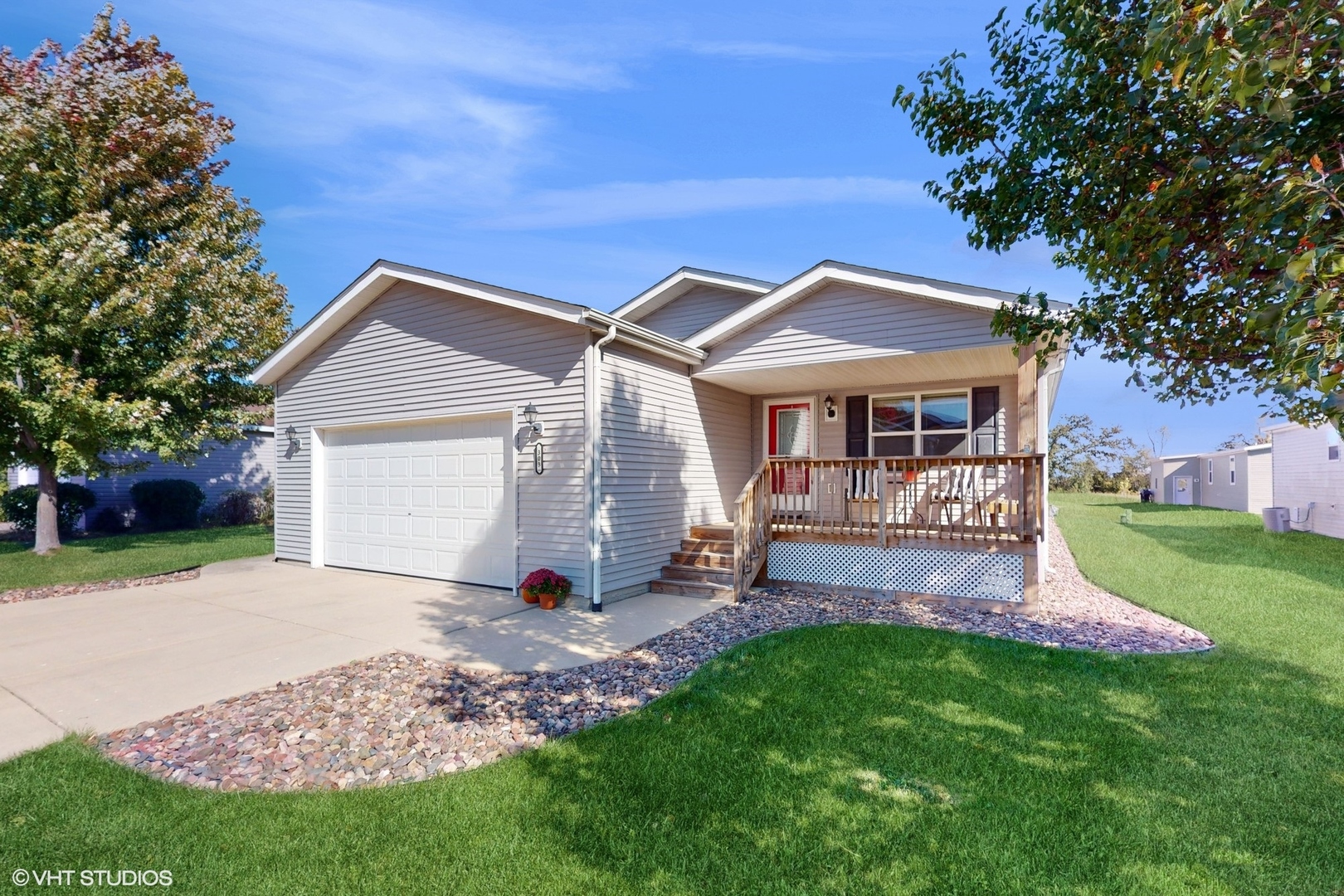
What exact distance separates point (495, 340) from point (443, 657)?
440 cm

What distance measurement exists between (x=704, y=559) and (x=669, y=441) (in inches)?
70.3

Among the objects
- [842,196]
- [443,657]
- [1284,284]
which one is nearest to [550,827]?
[443,657]

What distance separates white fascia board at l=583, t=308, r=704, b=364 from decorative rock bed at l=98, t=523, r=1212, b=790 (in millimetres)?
3678

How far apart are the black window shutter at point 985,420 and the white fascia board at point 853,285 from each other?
2.60 m

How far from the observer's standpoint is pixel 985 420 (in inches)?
367

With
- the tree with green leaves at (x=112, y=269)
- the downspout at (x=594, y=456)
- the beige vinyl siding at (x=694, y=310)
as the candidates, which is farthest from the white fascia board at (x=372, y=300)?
the beige vinyl siding at (x=694, y=310)

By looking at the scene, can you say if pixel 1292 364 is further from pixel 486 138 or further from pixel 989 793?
pixel 486 138

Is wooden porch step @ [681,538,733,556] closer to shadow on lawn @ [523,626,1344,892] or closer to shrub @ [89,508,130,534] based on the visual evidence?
shadow on lawn @ [523,626,1344,892]

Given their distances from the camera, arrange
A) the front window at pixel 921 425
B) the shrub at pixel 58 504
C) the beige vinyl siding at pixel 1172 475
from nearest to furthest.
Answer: the front window at pixel 921 425 → the shrub at pixel 58 504 → the beige vinyl siding at pixel 1172 475

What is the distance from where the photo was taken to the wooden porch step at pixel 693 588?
26.5 ft

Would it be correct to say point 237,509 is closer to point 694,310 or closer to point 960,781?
point 694,310

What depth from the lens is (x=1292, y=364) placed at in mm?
2182

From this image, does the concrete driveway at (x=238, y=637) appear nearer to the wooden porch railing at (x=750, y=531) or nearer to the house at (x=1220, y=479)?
the wooden porch railing at (x=750, y=531)

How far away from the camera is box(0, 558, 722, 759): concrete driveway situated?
473 centimetres
